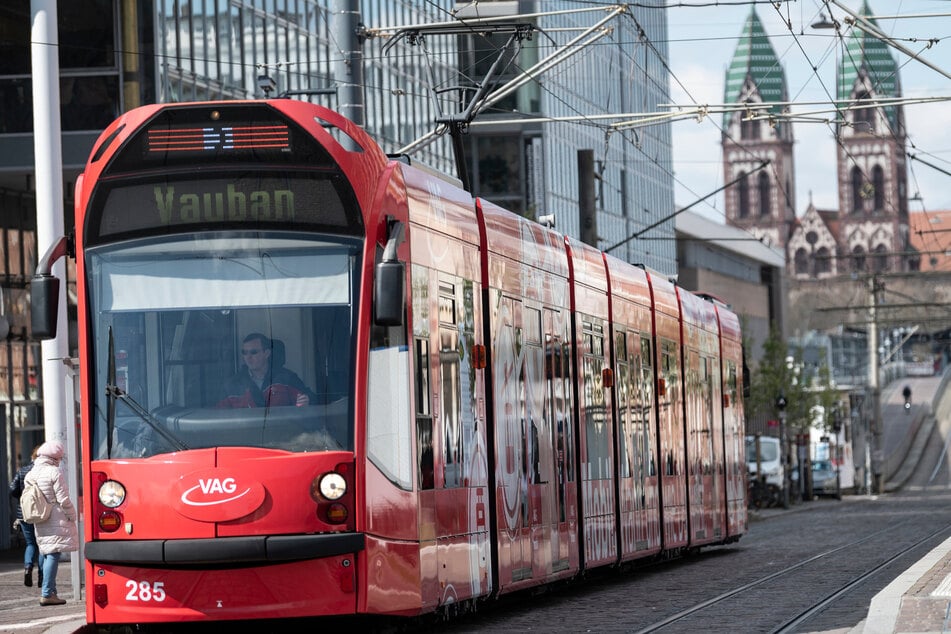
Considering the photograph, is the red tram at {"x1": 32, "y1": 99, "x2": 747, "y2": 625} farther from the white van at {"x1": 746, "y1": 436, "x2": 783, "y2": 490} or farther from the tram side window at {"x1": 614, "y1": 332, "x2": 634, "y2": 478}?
the white van at {"x1": 746, "y1": 436, "x2": 783, "y2": 490}

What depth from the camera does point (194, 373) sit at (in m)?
11.4

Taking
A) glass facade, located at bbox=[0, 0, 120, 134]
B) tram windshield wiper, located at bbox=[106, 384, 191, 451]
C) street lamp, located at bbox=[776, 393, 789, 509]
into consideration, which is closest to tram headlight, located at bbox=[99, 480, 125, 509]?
tram windshield wiper, located at bbox=[106, 384, 191, 451]

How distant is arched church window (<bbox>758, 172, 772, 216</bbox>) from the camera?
7362 inches

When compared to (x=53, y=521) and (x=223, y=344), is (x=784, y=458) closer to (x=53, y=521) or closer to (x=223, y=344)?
(x=53, y=521)

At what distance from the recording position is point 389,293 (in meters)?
11.1

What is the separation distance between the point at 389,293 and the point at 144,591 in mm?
2229

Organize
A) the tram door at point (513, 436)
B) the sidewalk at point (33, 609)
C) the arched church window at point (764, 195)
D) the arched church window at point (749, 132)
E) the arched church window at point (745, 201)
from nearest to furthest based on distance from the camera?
the sidewalk at point (33, 609), the tram door at point (513, 436), the arched church window at point (749, 132), the arched church window at point (764, 195), the arched church window at point (745, 201)

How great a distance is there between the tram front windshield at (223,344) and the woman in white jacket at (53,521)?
19.6ft

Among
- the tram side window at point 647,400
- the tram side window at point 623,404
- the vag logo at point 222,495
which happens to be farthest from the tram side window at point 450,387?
the tram side window at point 647,400

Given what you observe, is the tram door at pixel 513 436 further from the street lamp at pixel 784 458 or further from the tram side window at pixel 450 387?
the street lamp at pixel 784 458

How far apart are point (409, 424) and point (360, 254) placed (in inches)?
45.9

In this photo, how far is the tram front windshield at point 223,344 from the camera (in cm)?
1139

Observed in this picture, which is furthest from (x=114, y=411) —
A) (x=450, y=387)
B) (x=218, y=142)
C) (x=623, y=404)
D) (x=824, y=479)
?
(x=824, y=479)

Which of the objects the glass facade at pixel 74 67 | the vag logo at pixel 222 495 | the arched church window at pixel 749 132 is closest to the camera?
the vag logo at pixel 222 495
